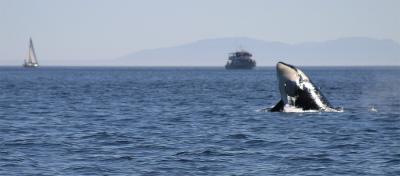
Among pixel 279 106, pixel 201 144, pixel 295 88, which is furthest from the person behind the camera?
pixel 279 106

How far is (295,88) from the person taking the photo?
127 ft

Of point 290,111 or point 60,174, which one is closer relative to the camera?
point 60,174

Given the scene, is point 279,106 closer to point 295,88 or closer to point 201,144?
point 295,88

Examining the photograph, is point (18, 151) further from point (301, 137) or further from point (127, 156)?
point (301, 137)

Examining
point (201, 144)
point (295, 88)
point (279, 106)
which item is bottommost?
point (201, 144)

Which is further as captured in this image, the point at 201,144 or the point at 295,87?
the point at 295,87

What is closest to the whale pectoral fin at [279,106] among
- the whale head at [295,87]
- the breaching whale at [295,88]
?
the breaching whale at [295,88]

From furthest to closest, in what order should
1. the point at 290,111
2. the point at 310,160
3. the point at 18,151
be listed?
the point at 290,111 → the point at 18,151 → the point at 310,160

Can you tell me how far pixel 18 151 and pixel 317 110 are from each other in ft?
59.8

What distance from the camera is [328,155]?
26062 millimetres

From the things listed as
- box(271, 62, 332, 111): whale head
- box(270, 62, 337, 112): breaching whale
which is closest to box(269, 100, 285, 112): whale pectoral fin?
box(270, 62, 337, 112): breaching whale

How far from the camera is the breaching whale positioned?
38562 mm

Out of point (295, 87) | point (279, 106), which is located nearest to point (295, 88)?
point (295, 87)

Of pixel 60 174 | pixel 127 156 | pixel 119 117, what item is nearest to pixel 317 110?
pixel 119 117
